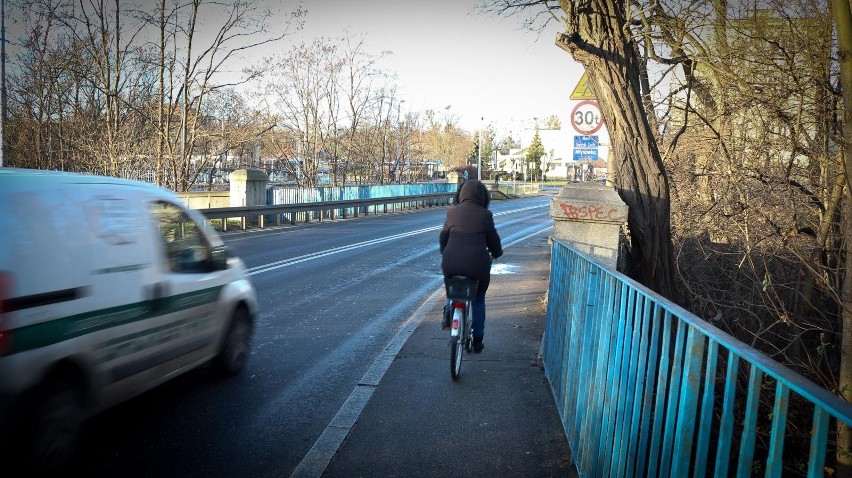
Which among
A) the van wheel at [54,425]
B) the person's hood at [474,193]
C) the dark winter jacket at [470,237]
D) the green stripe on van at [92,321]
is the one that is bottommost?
the van wheel at [54,425]

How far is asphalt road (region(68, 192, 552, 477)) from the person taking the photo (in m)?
4.35

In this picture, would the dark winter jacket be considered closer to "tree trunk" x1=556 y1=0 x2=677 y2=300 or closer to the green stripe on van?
"tree trunk" x1=556 y1=0 x2=677 y2=300

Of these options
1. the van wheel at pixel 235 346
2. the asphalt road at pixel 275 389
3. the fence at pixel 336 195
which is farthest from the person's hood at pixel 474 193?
the fence at pixel 336 195

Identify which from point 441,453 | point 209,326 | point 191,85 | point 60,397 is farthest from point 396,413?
point 191,85

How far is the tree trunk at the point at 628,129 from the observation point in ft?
25.0

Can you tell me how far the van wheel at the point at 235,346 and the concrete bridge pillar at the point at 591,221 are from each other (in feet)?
10.6

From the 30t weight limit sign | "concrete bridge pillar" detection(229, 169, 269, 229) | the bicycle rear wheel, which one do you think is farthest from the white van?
"concrete bridge pillar" detection(229, 169, 269, 229)

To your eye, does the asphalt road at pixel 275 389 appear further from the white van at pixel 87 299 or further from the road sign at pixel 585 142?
the road sign at pixel 585 142

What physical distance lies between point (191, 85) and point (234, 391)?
21.5 m

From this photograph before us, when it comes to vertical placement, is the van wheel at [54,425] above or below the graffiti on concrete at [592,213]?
below

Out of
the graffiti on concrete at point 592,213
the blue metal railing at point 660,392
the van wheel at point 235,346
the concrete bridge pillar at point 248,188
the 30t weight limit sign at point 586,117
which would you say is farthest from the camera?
the concrete bridge pillar at point 248,188

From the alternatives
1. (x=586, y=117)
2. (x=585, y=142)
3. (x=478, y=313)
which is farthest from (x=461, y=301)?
(x=585, y=142)

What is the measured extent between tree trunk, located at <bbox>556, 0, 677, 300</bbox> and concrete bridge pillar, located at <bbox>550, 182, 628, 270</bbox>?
35.1 inches

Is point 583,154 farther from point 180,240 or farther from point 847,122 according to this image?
point 180,240
